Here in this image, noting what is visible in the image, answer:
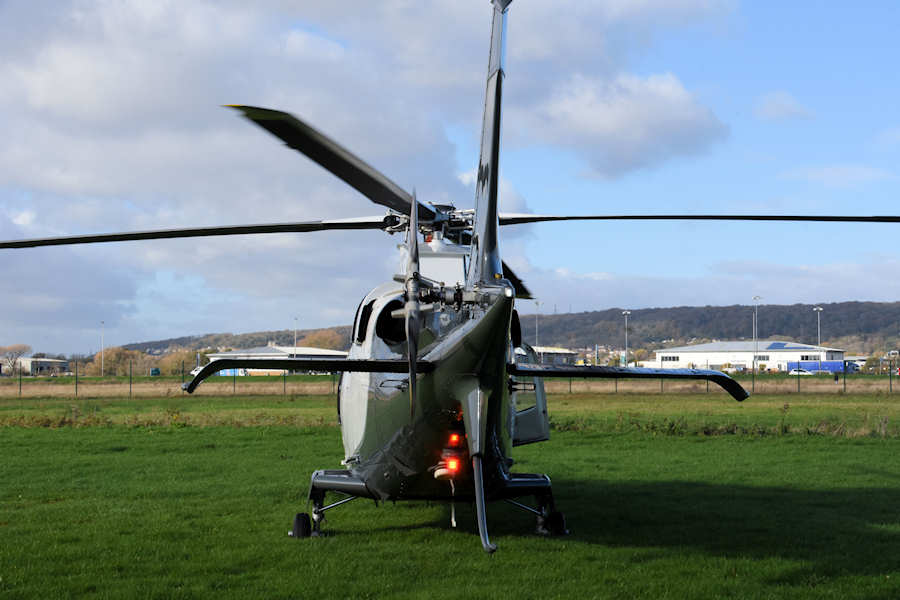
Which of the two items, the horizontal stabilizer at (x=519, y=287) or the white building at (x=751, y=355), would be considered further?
the white building at (x=751, y=355)

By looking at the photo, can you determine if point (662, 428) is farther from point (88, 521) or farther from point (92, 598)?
point (92, 598)

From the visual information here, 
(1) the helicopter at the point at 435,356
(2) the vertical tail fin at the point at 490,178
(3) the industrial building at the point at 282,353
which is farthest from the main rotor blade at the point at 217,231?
(2) the vertical tail fin at the point at 490,178

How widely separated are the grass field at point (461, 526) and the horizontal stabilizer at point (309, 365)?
193 centimetres

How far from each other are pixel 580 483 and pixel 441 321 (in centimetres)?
728

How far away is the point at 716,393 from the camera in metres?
50.6

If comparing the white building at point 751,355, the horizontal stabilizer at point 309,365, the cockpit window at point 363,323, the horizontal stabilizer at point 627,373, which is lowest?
the white building at point 751,355

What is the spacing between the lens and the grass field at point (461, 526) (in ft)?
23.7

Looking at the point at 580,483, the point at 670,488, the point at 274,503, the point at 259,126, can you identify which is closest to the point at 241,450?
the point at 274,503

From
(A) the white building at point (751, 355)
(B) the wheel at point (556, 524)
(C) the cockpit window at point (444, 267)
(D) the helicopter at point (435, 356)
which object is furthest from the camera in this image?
(A) the white building at point (751, 355)

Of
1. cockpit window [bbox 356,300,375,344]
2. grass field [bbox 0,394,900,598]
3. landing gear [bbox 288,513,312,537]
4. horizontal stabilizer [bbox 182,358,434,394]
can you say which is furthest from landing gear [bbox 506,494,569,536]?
horizontal stabilizer [bbox 182,358,434,394]

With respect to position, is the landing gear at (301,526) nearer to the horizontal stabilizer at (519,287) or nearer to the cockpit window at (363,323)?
the cockpit window at (363,323)

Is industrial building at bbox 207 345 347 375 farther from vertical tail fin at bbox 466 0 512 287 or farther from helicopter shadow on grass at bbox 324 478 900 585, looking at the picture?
helicopter shadow on grass at bbox 324 478 900 585

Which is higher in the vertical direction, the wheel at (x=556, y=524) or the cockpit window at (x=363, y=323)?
the cockpit window at (x=363, y=323)

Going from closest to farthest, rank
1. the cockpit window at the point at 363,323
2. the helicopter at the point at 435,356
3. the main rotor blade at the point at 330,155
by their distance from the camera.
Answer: the main rotor blade at the point at 330,155, the helicopter at the point at 435,356, the cockpit window at the point at 363,323
